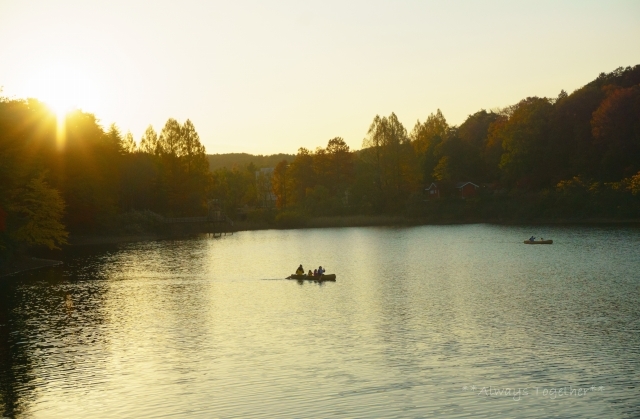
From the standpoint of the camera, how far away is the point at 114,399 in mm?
23109

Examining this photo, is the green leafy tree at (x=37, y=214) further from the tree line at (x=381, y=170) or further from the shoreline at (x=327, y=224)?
the shoreline at (x=327, y=224)

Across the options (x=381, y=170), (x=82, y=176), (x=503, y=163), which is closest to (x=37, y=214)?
(x=82, y=176)

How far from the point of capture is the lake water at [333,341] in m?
22.2

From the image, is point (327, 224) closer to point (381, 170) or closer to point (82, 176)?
point (381, 170)

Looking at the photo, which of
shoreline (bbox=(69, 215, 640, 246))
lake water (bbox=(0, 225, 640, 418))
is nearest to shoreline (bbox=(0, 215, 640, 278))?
shoreline (bbox=(69, 215, 640, 246))

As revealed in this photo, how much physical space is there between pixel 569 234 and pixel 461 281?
4239 cm

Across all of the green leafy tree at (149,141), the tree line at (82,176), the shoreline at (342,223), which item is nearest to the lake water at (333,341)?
the tree line at (82,176)

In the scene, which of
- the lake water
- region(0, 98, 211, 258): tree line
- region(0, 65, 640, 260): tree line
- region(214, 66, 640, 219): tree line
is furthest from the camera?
region(214, 66, 640, 219): tree line

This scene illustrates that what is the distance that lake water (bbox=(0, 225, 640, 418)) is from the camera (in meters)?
22.2

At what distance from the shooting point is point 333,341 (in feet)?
101

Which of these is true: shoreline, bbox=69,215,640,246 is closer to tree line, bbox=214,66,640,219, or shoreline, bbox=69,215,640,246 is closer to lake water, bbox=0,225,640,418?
tree line, bbox=214,66,640,219

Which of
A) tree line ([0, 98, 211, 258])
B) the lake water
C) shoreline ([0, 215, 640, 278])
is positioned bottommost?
the lake water

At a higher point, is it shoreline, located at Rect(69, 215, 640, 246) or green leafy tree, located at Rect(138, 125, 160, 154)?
green leafy tree, located at Rect(138, 125, 160, 154)

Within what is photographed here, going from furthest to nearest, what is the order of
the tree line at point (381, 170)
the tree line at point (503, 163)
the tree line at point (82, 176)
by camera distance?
the tree line at point (503, 163) < the tree line at point (381, 170) < the tree line at point (82, 176)
